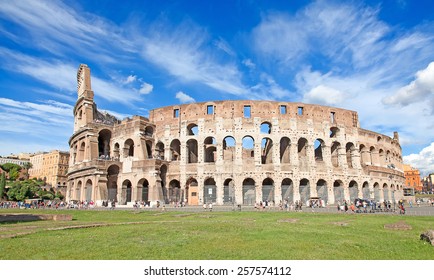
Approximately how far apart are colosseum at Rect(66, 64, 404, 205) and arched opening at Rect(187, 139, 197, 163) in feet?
0.40

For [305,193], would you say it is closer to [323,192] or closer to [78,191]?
[323,192]

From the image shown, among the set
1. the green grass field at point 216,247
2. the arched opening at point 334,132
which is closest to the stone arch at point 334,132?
the arched opening at point 334,132

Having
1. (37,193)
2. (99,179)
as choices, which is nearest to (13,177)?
(37,193)

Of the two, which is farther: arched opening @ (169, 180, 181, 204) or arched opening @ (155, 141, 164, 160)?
arched opening @ (155, 141, 164, 160)

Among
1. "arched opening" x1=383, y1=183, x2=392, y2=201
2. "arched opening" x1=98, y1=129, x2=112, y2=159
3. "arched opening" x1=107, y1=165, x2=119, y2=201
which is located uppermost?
"arched opening" x1=98, y1=129, x2=112, y2=159

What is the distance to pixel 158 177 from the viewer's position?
33.0 m

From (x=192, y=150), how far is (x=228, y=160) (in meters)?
5.63

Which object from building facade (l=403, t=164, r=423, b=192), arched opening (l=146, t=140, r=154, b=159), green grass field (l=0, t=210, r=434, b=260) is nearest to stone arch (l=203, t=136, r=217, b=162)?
arched opening (l=146, t=140, r=154, b=159)

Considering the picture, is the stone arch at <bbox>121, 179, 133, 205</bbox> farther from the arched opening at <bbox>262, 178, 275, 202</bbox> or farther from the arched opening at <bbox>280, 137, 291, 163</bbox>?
the arched opening at <bbox>280, 137, 291, 163</bbox>

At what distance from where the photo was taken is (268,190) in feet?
109

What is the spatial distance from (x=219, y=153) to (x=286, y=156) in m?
8.08

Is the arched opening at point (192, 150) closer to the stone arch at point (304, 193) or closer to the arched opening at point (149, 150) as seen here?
the arched opening at point (149, 150)

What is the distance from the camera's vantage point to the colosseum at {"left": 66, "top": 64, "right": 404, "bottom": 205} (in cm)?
3375

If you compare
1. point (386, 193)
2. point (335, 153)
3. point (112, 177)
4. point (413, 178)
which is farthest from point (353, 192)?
point (413, 178)
